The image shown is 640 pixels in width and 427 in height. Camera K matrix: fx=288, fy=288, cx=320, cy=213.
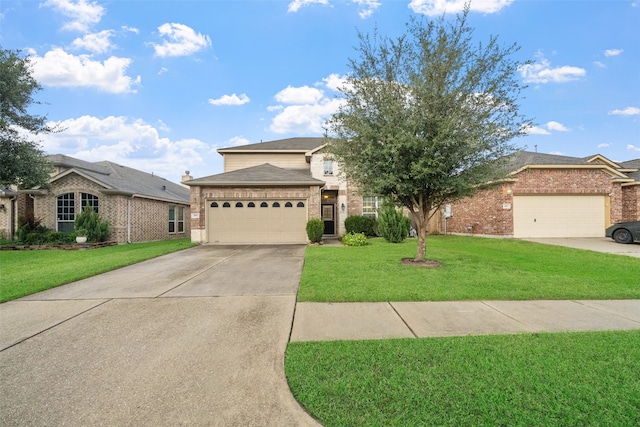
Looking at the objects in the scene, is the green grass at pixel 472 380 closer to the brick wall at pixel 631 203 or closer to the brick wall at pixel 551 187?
the brick wall at pixel 551 187

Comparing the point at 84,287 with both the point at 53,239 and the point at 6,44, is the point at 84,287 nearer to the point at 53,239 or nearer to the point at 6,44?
the point at 53,239

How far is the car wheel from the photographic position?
512 inches

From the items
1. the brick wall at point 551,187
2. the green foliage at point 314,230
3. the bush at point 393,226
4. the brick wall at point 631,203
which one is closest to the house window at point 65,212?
the green foliage at point 314,230

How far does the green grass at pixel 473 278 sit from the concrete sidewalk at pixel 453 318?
365 mm

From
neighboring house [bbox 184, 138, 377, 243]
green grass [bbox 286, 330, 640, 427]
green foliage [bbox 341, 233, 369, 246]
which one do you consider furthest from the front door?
green grass [bbox 286, 330, 640, 427]

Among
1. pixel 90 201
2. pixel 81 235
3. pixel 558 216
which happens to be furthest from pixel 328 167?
pixel 81 235

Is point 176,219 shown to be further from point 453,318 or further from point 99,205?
point 453,318

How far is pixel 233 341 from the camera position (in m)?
3.47

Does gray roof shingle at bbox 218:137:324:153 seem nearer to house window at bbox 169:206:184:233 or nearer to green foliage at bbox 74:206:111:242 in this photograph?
house window at bbox 169:206:184:233

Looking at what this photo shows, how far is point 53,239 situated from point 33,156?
4090mm

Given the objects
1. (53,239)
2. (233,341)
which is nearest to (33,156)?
(53,239)

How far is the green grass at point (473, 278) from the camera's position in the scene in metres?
5.23

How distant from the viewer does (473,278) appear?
6.55 meters

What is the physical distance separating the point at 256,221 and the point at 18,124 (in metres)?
10.9
